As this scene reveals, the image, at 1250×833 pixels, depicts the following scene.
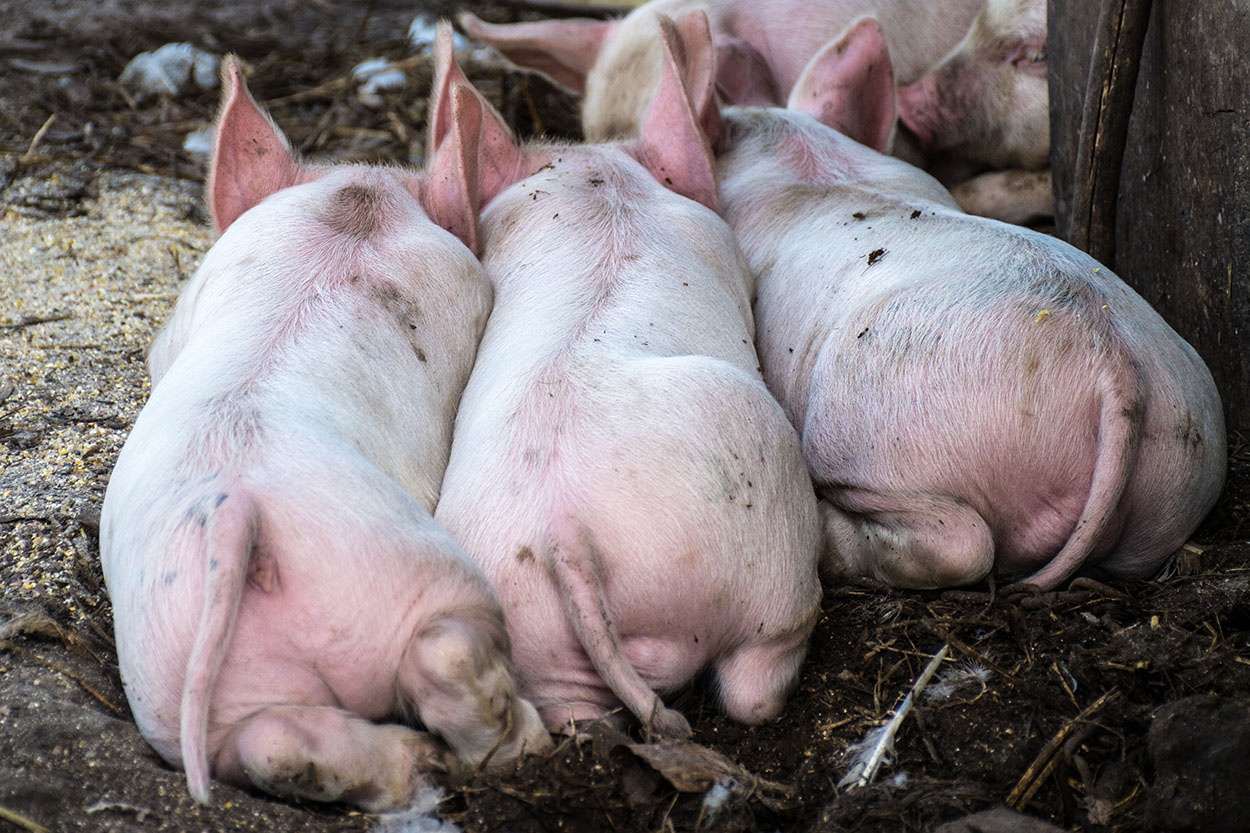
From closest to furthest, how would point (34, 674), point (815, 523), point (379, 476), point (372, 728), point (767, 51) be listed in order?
point (372, 728)
point (379, 476)
point (34, 674)
point (815, 523)
point (767, 51)

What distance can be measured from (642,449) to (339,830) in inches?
25.6

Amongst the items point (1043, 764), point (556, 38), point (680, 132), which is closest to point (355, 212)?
point (680, 132)

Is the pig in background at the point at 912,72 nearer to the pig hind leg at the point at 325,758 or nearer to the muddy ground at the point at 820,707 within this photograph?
the muddy ground at the point at 820,707

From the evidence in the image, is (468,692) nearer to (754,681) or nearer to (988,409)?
(754,681)

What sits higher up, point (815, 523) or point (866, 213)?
point (866, 213)

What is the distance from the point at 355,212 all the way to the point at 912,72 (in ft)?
7.29

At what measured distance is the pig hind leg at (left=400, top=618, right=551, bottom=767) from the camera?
166 centimetres

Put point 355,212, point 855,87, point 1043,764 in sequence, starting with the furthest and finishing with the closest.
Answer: point 855,87 < point 355,212 < point 1043,764

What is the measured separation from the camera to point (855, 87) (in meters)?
3.25

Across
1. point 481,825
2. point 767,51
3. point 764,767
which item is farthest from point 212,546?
point 767,51

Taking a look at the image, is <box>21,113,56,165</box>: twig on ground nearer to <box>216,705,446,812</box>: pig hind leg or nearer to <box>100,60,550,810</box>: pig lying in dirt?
<box>100,60,550,810</box>: pig lying in dirt

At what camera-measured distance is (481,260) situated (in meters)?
2.63

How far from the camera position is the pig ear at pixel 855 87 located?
3.20 m

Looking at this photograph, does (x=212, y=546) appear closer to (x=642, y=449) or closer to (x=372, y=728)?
(x=372, y=728)
